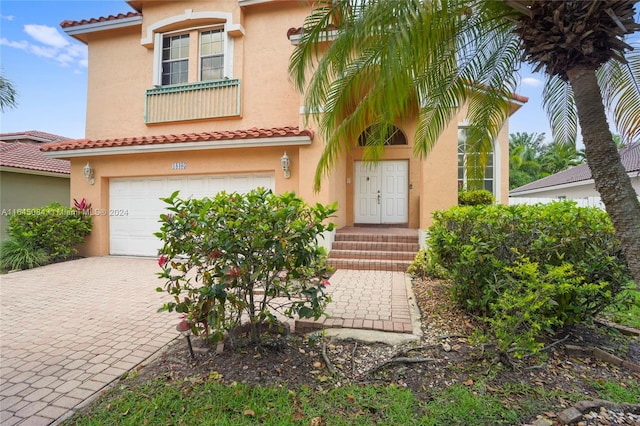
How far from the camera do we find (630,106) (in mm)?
3889

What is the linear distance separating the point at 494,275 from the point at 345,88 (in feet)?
9.81

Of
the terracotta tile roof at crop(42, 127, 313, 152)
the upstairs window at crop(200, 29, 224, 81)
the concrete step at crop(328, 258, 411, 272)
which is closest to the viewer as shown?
the concrete step at crop(328, 258, 411, 272)

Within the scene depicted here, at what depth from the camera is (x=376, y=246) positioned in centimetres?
899

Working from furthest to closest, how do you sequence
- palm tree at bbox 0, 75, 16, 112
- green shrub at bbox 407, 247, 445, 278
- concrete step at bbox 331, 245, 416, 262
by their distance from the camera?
1. concrete step at bbox 331, 245, 416, 262
2. green shrub at bbox 407, 247, 445, 278
3. palm tree at bbox 0, 75, 16, 112

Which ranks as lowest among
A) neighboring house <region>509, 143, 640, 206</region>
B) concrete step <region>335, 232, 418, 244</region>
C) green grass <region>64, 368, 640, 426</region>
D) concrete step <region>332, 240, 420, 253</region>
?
green grass <region>64, 368, 640, 426</region>

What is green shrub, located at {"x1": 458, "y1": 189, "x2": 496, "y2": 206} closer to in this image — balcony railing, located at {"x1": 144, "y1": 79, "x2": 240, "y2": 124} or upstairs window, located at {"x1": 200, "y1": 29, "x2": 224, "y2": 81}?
balcony railing, located at {"x1": 144, "y1": 79, "x2": 240, "y2": 124}

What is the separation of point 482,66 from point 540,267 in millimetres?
2761

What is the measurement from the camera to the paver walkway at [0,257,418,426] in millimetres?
3049

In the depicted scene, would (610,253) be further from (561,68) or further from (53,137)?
(53,137)

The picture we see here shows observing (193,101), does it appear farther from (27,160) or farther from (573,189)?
(573,189)

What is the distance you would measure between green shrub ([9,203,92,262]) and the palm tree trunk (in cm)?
1270

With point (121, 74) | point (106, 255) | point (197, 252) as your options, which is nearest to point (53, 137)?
point (121, 74)

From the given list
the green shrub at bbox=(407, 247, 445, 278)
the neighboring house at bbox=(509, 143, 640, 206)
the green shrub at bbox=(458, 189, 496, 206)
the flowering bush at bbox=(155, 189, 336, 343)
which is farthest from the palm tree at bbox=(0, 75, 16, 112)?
the neighboring house at bbox=(509, 143, 640, 206)

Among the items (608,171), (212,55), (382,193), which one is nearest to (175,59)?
(212,55)
